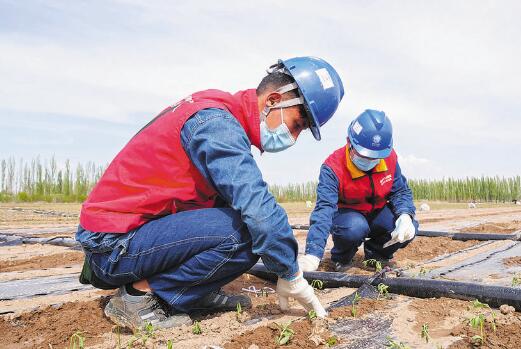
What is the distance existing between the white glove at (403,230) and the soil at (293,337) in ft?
6.37

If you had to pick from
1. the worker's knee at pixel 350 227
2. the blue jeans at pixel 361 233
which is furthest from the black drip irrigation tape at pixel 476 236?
the worker's knee at pixel 350 227

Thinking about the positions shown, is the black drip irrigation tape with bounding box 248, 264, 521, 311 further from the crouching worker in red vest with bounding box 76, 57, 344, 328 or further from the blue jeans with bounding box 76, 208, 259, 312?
the blue jeans with bounding box 76, 208, 259, 312

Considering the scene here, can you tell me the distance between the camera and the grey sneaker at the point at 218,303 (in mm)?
2807

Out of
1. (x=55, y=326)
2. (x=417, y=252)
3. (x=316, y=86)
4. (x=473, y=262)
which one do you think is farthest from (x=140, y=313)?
(x=417, y=252)

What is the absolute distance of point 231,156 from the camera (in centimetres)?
218

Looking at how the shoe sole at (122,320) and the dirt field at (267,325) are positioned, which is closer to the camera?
the dirt field at (267,325)

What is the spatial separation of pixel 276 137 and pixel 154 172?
0.69 metres

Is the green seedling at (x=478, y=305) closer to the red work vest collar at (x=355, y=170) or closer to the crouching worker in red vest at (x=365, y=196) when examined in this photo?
the crouching worker in red vest at (x=365, y=196)

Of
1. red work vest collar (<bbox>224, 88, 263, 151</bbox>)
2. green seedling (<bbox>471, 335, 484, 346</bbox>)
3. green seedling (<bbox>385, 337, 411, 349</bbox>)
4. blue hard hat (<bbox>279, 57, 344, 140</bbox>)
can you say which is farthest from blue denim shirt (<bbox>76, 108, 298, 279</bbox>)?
green seedling (<bbox>471, 335, 484, 346</bbox>)

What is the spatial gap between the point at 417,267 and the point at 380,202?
0.67 m

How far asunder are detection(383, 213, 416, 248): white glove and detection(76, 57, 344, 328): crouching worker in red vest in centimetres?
166

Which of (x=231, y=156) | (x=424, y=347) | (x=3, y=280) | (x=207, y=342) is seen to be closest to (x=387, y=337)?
(x=424, y=347)

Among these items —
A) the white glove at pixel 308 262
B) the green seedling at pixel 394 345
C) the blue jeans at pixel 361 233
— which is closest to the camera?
the green seedling at pixel 394 345

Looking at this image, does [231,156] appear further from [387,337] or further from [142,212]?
[387,337]
